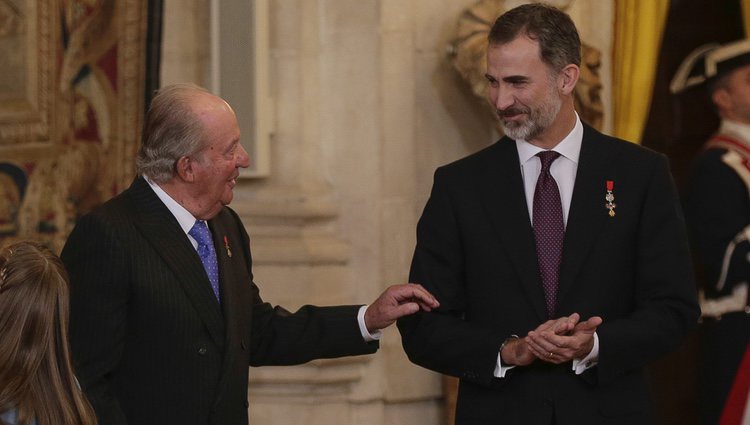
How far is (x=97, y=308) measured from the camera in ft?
11.2

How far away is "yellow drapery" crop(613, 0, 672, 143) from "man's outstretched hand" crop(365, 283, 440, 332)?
8.52 ft

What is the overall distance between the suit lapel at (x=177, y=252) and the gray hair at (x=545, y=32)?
99cm

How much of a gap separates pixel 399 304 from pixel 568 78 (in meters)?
0.77

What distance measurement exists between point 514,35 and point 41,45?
236 centimetres

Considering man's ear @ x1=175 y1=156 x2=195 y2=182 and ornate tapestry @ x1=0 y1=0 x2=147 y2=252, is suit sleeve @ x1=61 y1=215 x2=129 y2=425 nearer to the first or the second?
man's ear @ x1=175 y1=156 x2=195 y2=182

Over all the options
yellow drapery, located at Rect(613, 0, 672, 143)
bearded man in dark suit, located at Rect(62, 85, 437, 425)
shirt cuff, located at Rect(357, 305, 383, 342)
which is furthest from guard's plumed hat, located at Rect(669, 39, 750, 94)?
bearded man in dark suit, located at Rect(62, 85, 437, 425)

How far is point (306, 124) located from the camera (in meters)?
5.67

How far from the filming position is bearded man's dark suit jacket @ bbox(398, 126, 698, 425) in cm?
356

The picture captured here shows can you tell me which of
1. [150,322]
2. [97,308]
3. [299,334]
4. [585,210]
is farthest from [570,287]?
[97,308]

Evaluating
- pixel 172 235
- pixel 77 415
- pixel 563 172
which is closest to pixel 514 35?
pixel 563 172

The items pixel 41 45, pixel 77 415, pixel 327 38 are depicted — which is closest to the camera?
pixel 77 415

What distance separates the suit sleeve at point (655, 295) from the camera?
3.51 m

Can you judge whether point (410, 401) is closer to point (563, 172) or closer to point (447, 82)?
point (447, 82)

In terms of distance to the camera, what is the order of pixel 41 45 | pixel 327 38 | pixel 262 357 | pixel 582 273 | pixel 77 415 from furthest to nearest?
pixel 327 38 → pixel 41 45 → pixel 262 357 → pixel 582 273 → pixel 77 415
